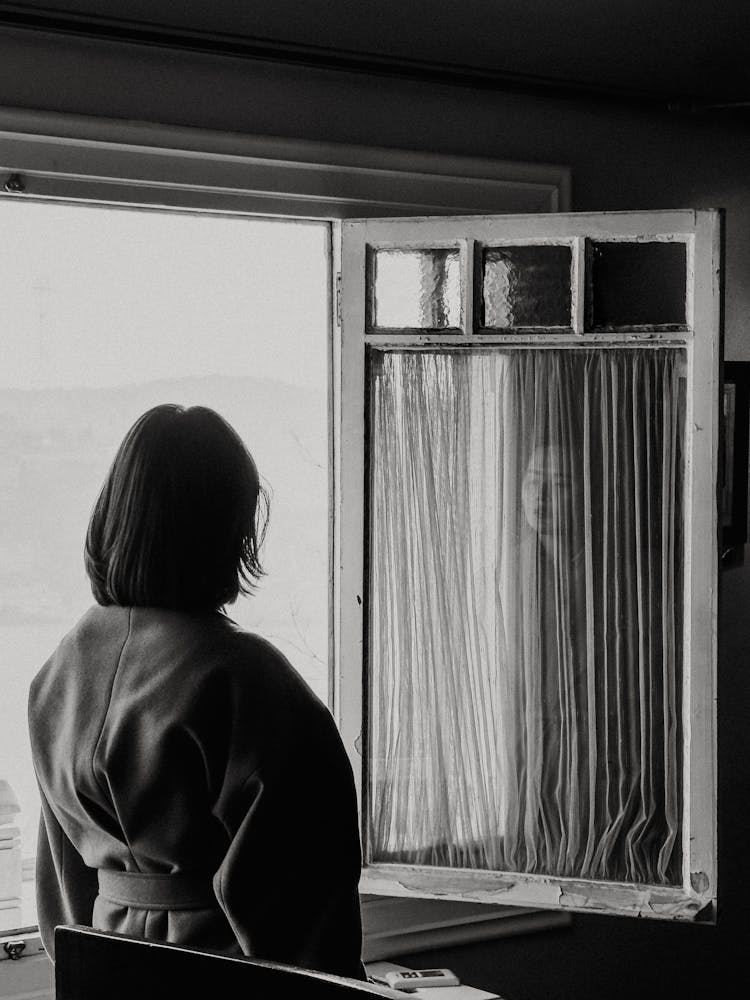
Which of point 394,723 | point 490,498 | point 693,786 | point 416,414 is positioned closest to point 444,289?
point 416,414

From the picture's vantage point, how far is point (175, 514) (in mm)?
1740

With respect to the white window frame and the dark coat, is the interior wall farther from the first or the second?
the dark coat

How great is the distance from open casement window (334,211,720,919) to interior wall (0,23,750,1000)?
1.24 feet

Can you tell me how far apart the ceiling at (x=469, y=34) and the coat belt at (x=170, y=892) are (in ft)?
5.69

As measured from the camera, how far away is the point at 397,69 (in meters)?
2.82

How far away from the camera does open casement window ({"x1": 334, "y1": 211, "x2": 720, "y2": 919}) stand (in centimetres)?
264

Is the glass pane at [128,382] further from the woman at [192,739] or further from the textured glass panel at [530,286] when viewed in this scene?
the woman at [192,739]

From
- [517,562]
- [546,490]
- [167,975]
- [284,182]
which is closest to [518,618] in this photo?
[517,562]

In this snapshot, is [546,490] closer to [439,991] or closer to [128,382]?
[128,382]

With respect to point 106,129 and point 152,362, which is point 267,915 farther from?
point 106,129

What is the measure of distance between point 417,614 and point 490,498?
0.32 m

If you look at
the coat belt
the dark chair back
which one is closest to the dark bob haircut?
the coat belt

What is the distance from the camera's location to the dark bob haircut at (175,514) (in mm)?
1736

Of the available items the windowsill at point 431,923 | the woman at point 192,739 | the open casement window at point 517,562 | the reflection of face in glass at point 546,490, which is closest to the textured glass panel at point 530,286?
the open casement window at point 517,562
